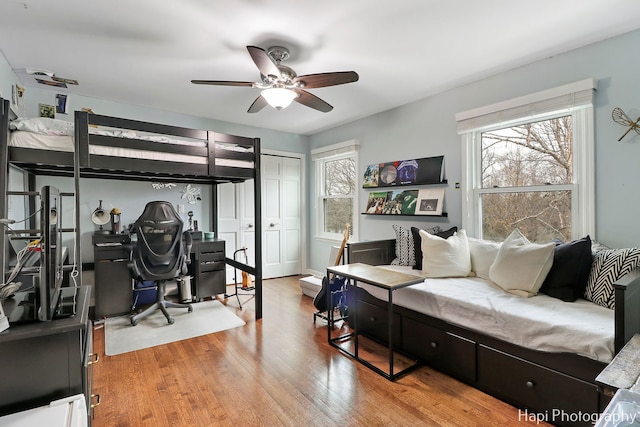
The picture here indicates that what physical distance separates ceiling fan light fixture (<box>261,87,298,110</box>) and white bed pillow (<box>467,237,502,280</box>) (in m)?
2.06

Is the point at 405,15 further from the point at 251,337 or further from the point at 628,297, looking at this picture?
the point at 251,337

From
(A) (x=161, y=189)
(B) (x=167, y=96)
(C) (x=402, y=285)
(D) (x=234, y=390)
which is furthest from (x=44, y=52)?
(C) (x=402, y=285)

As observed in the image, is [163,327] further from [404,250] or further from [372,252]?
[404,250]

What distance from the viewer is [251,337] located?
2852 mm

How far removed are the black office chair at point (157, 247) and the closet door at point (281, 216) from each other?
1941mm

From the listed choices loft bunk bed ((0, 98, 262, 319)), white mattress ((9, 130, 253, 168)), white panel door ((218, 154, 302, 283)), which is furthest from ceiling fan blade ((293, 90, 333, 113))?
white panel door ((218, 154, 302, 283))

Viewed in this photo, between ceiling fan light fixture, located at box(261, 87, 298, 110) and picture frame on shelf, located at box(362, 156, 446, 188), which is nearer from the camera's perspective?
ceiling fan light fixture, located at box(261, 87, 298, 110)

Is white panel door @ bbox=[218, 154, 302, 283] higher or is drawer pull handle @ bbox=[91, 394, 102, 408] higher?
white panel door @ bbox=[218, 154, 302, 283]

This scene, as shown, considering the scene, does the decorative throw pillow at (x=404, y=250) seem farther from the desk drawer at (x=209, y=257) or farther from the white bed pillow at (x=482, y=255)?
the desk drawer at (x=209, y=257)

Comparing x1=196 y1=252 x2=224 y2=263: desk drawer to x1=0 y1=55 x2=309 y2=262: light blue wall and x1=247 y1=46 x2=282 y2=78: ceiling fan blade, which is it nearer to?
x1=0 y1=55 x2=309 y2=262: light blue wall

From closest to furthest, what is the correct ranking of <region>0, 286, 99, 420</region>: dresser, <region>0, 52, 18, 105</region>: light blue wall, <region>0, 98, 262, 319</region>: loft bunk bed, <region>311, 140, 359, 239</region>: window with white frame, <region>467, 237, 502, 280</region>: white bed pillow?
<region>0, 286, 99, 420</region>: dresser < <region>0, 98, 262, 319</region>: loft bunk bed < <region>0, 52, 18, 105</region>: light blue wall < <region>467, 237, 502, 280</region>: white bed pillow < <region>311, 140, 359, 239</region>: window with white frame

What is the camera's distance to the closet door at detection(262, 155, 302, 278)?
505 cm

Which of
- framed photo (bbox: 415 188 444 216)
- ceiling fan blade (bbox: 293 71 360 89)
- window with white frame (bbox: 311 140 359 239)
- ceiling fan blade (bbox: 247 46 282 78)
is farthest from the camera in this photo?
window with white frame (bbox: 311 140 359 239)

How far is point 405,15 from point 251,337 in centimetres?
282
